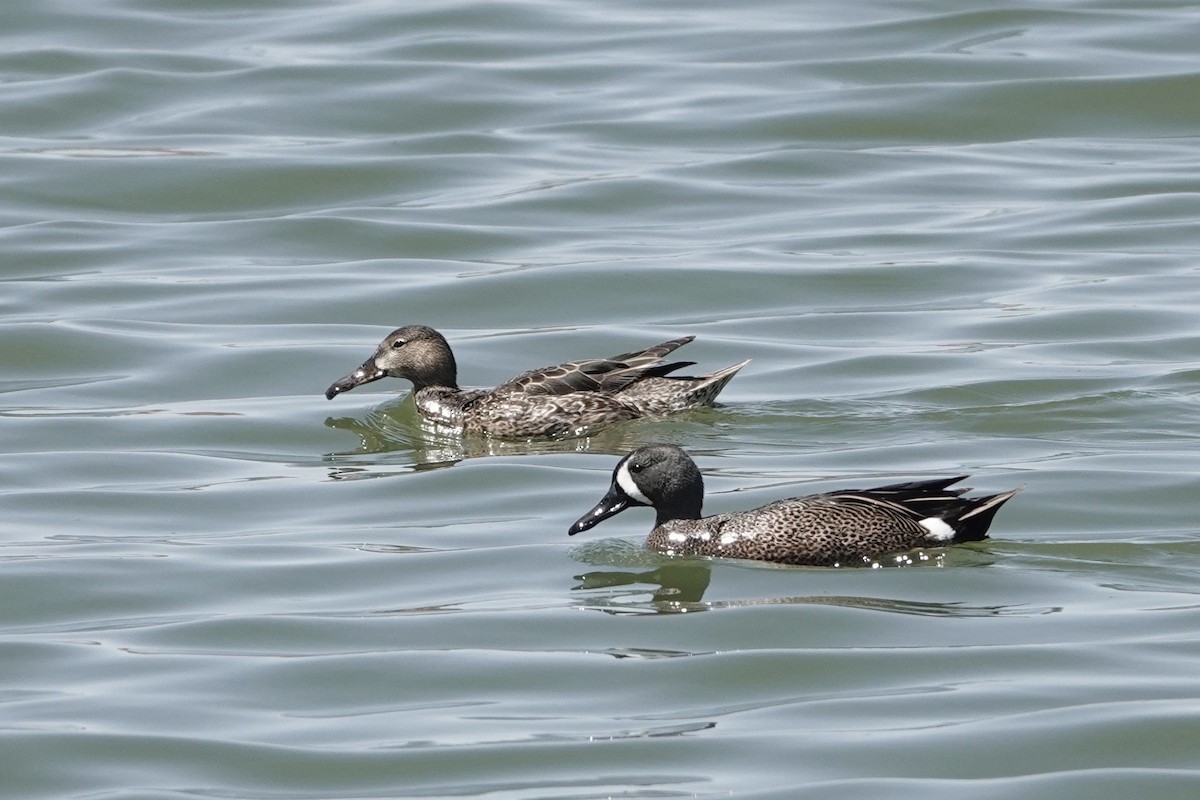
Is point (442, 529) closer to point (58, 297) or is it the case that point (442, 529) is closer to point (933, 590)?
point (933, 590)

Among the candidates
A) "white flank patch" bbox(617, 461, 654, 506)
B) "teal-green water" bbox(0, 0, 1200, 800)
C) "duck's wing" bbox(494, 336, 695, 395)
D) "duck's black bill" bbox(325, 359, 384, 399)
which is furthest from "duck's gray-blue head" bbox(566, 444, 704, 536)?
"duck's black bill" bbox(325, 359, 384, 399)

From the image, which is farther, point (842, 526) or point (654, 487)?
point (654, 487)

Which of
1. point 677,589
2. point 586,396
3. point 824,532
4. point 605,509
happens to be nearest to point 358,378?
point 586,396

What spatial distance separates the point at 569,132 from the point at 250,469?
1045cm

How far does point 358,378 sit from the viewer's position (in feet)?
47.9

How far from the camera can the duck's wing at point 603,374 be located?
45.8ft

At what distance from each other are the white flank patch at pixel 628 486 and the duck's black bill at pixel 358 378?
3.95m

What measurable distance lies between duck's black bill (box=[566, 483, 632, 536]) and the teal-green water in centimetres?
20

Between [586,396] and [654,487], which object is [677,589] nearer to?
[654,487]

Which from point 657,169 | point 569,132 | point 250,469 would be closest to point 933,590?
point 250,469

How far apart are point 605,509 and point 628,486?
0.49ft

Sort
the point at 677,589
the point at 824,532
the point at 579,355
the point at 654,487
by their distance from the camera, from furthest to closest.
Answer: the point at 579,355 → the point at 654,487 → the point at 824,532 → the point at 677,589

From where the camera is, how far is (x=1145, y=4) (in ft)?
89.5

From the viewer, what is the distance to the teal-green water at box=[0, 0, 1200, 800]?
8.30 m
